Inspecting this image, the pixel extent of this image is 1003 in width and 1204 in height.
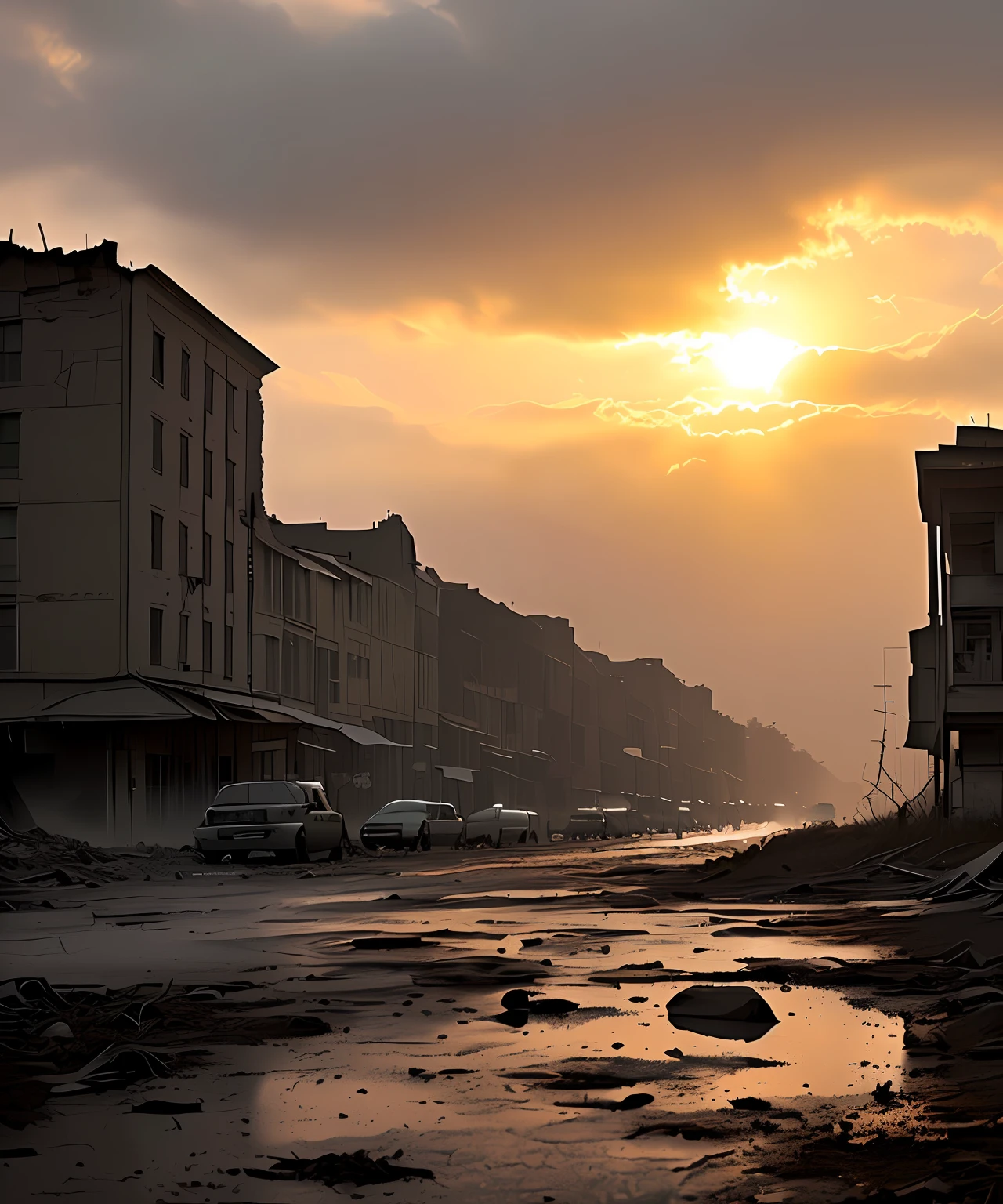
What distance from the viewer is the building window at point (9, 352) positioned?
151 ft

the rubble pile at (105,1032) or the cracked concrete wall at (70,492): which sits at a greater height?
the cracked concrete wall at (70,492)

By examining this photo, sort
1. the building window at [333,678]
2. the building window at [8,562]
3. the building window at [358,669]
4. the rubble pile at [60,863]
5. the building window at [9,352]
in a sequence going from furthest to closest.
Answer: the building window at [358,669]
the building window at [333,678]
the building window at [9,352]
the building window at [8,562]
the rubble pile at [60,863]

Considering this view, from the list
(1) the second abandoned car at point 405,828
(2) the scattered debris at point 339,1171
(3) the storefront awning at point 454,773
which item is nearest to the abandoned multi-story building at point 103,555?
(1) the second abandoned car at point 405,828

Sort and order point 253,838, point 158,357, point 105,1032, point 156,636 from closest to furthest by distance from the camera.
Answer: point 105,1032
point 253,838
point 156,636
point 158,357

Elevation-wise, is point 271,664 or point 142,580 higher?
point 142,580

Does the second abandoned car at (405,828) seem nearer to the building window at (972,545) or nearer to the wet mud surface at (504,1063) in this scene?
the building window at (972,545)

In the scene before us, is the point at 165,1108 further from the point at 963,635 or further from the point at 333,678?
the point at 333,678

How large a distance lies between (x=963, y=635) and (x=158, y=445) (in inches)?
1062

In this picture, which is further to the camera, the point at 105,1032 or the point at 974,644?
the point at 974,644

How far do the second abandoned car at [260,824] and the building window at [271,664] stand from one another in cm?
2586

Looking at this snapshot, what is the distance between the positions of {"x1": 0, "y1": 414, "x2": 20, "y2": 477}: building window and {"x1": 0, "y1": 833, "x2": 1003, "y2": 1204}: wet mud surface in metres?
33.0

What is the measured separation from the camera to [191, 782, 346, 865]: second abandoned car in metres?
30.7

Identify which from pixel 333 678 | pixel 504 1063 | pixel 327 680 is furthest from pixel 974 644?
pixel 504 1063

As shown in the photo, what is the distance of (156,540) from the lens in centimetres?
4759
